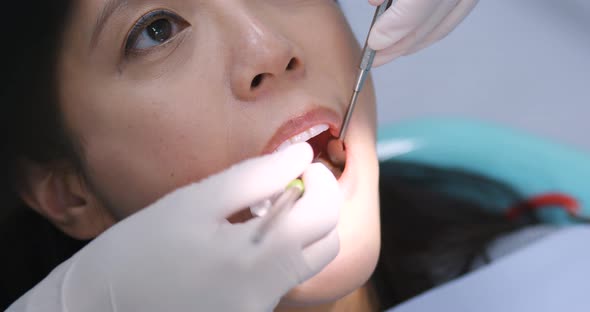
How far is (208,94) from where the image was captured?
2.60 feet

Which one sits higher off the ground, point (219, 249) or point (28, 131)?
point (28, 131)

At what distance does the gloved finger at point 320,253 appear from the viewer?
708 mm

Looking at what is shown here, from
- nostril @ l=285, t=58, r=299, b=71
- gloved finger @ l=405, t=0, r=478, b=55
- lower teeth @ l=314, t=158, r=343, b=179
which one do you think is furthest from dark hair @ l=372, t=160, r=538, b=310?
nostril @ l=285, t=58, r=299, b=71

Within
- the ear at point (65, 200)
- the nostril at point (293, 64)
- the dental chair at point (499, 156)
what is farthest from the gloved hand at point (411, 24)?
the dental chair at point (499, 156)

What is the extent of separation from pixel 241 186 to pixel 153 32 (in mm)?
289

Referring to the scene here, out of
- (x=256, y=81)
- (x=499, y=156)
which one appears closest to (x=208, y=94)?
(x=256, y=81)

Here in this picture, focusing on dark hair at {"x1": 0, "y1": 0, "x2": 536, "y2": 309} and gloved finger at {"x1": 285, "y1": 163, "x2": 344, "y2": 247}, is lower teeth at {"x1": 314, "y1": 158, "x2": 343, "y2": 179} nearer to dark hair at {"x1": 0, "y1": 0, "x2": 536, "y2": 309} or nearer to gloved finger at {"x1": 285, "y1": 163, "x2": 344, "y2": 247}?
gloved finger at {"x1": 285, "y1": 163, "x2": 344, "y2": 247}

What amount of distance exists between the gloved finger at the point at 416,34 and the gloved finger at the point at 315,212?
29cm

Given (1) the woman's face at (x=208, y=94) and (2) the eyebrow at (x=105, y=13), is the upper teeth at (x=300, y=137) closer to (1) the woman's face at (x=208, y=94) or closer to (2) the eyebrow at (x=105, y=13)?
(1) the woman's face at (x=208, y=94)

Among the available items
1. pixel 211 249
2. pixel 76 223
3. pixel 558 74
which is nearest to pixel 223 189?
pixel 211 249

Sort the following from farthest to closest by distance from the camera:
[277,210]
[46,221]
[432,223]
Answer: [432,223] < [46,221] < [277,210]

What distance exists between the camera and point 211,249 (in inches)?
27.0

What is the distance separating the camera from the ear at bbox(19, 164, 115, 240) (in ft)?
3.22

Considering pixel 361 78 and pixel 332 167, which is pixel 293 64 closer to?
pixel 361 78
